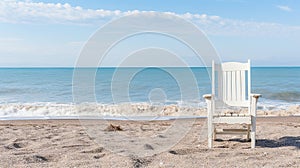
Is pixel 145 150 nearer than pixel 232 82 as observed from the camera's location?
Yes

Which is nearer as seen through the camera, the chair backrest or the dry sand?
the dry sand

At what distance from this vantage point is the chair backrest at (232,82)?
Answer: 5172mm

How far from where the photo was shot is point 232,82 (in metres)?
5.22

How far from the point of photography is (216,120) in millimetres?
4500

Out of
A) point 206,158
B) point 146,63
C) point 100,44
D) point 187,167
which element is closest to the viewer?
point 187,167

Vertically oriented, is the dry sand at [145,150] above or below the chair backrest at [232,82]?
below

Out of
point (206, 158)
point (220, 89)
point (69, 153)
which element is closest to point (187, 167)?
point (206, 158)

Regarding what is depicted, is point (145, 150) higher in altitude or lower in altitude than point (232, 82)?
lower

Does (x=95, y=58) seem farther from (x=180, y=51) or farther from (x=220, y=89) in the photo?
(x=220, y=89)

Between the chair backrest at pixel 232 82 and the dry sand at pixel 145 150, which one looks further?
the chair backrest at pixel 232 82

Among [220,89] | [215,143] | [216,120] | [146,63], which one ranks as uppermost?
[146,63]

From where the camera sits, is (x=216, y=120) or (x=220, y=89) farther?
(x=220, y=89)

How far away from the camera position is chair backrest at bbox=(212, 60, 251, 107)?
5.17 metres

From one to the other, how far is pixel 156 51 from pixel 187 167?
204 centimetres
